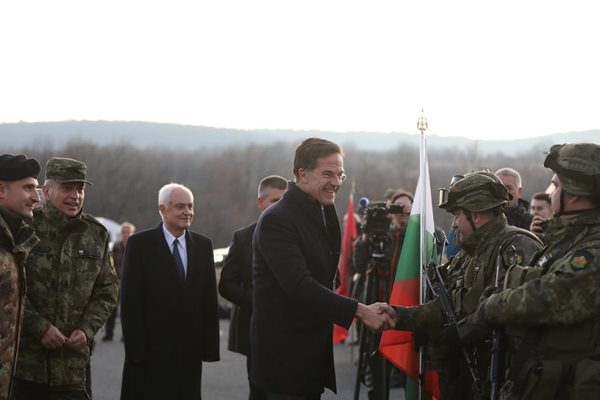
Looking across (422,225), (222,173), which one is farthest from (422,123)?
(222,173)

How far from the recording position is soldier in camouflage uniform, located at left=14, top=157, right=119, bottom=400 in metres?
6.75

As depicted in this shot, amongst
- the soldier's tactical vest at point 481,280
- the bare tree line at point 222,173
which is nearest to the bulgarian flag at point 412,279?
the soldier's tactical vest at point 481,280

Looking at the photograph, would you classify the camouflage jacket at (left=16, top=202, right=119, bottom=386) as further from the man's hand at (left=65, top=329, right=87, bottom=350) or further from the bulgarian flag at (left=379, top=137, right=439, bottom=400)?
the bulgarian flag at (left=379, top=137, right=439, bottom=400)

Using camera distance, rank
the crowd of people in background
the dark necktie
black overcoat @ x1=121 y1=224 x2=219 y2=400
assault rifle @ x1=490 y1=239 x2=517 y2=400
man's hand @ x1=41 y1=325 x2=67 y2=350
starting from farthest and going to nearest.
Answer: the dark necktie
black overcoat @ x1=121 y1=224 x2=219 y2=400
man's hand @ x1=41 y1=325 x2=67 y2=350
assault rifle @ x1=490 y1=239 x2=517 y2=400
the crowd of people in background

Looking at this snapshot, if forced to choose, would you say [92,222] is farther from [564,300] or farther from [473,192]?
[564,300]

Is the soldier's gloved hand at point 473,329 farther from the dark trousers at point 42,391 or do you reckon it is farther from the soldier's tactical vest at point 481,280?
the dark trousers at point 42,391

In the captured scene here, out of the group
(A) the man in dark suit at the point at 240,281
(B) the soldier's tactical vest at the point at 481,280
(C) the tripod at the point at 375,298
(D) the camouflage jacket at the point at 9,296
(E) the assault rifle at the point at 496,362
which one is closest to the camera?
(E) the assault rifle at the point at 496,362

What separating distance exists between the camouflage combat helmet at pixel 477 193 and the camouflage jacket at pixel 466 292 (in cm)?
11

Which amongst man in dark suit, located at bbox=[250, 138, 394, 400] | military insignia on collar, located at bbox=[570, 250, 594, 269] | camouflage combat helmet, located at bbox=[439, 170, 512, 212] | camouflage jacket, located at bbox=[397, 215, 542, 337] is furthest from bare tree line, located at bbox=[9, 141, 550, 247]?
military insignia on collar, located at bbox=[570, 250, 594, 269]

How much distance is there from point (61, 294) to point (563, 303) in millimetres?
3632

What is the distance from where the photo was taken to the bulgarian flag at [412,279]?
22.9 ft

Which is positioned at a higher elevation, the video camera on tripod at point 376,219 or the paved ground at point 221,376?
the video camera on tripod at point 376,219

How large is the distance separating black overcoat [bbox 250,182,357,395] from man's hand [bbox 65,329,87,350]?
1521 mm

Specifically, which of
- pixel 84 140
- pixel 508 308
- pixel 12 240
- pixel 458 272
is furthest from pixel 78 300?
pixel 84 140
